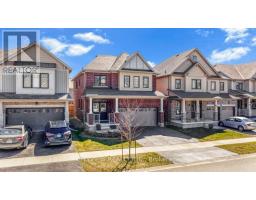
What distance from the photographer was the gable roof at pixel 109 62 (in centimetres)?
2239

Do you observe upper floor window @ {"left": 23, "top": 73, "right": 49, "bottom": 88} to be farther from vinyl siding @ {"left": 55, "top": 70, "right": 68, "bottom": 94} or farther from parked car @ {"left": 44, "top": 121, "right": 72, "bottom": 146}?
parked car @ {"left": 44, "top": 121, "right": 72, "bottom": 146}

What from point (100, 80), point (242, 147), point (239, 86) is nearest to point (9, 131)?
point (100, 80)

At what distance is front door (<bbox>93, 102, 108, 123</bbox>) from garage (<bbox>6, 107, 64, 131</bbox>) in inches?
152

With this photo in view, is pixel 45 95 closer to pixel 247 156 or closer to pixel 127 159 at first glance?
pixel 127 159

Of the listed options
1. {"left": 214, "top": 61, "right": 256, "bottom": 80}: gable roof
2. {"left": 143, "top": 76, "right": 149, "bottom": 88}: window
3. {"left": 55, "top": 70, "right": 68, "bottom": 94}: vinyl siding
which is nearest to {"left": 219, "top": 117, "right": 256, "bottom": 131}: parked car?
{"left": 214, "top": 61, "right": 256, "bottom": 80}: gable roof

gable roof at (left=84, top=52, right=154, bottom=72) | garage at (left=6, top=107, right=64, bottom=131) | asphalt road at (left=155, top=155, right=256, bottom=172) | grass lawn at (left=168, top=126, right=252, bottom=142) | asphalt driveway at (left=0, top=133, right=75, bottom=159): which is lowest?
asphalt road at (left=155, top=155, right=256, bottom=172)

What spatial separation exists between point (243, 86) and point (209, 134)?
15711mm

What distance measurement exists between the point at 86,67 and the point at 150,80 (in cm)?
737

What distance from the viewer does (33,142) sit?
1528cm

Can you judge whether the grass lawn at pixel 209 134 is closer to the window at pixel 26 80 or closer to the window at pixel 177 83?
the window at pixel 177 83

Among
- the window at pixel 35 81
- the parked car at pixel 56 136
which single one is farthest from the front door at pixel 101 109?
the parked car at pixel 56 136

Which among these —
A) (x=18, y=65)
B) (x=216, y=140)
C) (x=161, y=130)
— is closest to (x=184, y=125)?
(x=161, y=130)

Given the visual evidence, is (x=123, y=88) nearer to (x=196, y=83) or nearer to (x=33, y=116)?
(x=33, y=116)

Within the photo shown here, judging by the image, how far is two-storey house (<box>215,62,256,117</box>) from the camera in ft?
94.3
